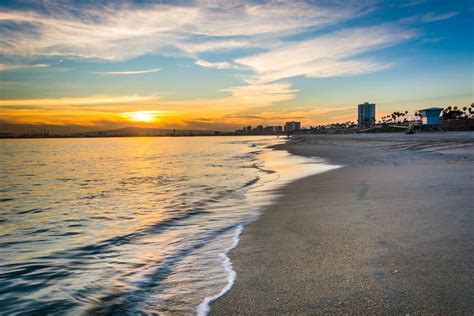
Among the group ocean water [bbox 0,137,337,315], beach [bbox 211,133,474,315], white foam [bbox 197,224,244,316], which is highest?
beach [bbox 211,133,474,315]

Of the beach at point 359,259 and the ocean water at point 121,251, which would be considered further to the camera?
the ocean water at point 121,251

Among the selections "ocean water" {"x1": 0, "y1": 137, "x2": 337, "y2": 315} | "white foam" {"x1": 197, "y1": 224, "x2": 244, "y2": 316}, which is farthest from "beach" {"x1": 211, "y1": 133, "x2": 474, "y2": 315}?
"ocean water" {"x1": 0, "y1": 137, "x2": 337, "y2": 315}

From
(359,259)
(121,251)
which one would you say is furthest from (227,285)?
(121,251)

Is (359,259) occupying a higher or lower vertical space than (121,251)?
higher

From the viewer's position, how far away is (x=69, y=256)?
17.7 ft

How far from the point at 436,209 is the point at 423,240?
234cm

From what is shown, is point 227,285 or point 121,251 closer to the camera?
point 227,285

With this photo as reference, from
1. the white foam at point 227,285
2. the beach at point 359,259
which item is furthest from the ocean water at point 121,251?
the beach at point 359,259

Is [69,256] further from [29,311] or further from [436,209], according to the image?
[436,209]

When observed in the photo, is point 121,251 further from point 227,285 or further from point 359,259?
point 359,259

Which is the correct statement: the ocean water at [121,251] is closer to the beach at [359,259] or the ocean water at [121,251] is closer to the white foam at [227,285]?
the white foam at [227,285]

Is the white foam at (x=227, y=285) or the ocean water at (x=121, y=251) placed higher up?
the white foam at (x=227, y=285)

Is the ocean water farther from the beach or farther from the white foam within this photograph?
the beach

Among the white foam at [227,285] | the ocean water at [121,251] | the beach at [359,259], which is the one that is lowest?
the ocean water at [121,251]
